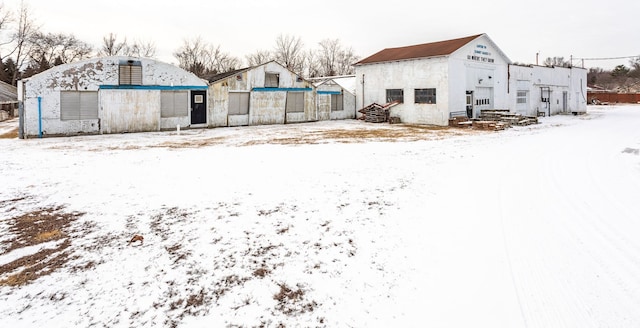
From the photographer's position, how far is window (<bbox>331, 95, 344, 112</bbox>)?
31.2m

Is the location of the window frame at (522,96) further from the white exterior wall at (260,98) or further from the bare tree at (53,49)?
the bare tree at (53,49)

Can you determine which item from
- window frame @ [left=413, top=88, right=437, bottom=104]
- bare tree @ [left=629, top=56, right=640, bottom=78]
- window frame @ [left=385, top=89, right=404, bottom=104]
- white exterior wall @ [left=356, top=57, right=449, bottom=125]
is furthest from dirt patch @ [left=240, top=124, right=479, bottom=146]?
bare tree @ [left=629, top=56, right=640, bottom=78]

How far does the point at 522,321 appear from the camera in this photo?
3.28 m

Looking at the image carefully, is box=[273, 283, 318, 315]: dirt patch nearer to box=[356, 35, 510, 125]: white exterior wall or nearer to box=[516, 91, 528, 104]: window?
box=[356, 35, 510, 125]: white exterior wall

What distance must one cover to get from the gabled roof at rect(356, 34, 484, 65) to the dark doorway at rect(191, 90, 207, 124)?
558 inches

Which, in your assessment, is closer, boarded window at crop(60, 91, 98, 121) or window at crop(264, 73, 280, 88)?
boarded window at crop(60, 91, 98, 121)

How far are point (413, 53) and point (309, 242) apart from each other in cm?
2622

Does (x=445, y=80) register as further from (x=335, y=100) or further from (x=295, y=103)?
(x=295, y=103)

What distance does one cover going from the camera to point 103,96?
19453 mm

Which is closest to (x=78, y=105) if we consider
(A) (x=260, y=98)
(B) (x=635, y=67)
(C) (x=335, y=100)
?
(A) (x=260, y=98)

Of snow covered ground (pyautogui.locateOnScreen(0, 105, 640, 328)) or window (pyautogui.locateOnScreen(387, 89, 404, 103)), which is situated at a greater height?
window (pyautogui.locateOnScreen(387, 89, 404, 103))

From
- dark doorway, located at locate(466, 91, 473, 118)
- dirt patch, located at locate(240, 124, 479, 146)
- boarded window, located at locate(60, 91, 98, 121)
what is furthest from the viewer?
dark doorway, located at locate(466, 91, 473, 118)

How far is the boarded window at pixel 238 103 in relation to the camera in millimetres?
24828

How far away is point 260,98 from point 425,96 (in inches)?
463
